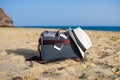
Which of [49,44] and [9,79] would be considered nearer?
[9,79]

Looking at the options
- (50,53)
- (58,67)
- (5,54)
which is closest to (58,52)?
(50,53)

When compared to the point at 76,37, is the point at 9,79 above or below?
below

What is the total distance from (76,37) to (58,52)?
1.56 ft

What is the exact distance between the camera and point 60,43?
17.7 ft

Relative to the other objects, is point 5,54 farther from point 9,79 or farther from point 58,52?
point 9,79
